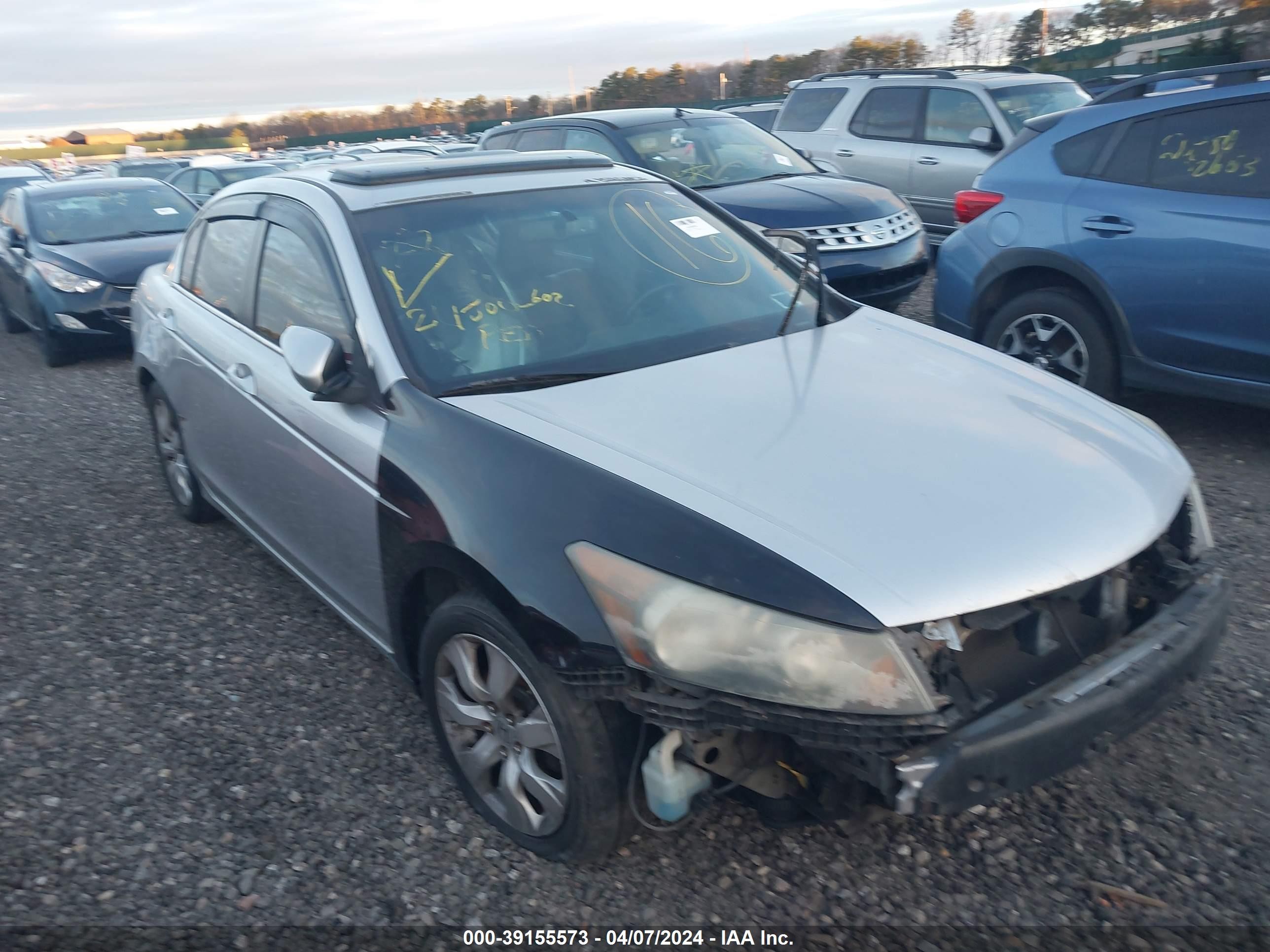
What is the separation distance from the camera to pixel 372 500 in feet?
9.68

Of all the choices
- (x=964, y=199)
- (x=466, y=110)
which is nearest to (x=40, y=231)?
(x=964, y=199)

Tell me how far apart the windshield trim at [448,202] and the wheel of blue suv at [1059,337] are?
6.48 feet

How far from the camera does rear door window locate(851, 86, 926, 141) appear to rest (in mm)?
10102

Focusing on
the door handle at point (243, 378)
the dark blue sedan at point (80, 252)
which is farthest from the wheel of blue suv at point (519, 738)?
the dark blue sedan at point (80, 252)

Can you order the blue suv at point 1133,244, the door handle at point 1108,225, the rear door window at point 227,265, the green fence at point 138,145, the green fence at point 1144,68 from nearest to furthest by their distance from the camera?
the rear door window at point 227,265
the blue suv at point 1133,244
the door handle at point 1108,225
the green fence at point 1144,68
the green fence at point 138,145

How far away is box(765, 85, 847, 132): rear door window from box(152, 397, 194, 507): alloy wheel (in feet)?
26.5

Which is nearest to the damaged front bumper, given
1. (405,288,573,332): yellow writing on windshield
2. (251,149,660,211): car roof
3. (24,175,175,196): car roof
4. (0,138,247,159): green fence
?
(405,288,573,332): yellow writing on windshield

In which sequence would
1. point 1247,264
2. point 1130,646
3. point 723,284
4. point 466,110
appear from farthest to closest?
point 466,110 < point 1247,264 < point 723,284 < point 1130,646

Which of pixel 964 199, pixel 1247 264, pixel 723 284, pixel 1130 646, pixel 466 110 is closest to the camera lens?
pixel 1130 646

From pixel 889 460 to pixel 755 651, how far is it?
691 mm

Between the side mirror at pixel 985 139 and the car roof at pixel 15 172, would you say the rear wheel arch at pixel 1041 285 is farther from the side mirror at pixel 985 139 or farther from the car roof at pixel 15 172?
the car roof at pixel 15 172

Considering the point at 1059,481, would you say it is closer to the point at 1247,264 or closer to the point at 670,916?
the point at 670,916

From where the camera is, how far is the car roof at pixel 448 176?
11.5 ft

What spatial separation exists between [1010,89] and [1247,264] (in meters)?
5.98
